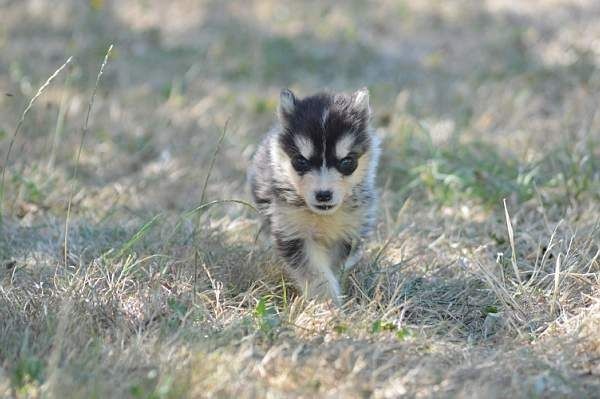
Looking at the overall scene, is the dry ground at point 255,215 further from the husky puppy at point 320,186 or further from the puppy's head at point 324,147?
the puppy's head at point 324,147

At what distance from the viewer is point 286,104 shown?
5.42 meters

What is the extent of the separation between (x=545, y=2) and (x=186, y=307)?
905 cm

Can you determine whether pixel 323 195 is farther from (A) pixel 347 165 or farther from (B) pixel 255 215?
(B) pixel 255 215

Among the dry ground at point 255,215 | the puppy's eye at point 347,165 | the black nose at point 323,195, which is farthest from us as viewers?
the puppy's eye at point 347,165

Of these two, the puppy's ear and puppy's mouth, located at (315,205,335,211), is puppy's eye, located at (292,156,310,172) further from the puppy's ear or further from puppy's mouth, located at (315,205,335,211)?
the puppy's ear

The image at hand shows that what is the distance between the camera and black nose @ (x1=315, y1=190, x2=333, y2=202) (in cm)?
504

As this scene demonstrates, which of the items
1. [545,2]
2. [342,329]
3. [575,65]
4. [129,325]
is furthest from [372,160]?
[545,2]

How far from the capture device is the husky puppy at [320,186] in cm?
513

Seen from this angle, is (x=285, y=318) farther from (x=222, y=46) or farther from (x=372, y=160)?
(x=222, y=46)

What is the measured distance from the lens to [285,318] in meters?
4.94

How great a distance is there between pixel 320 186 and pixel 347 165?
272mm

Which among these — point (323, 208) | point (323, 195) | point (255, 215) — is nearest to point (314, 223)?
point (323, 208)

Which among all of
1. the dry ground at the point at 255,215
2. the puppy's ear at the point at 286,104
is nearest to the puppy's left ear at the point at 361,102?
the puppy's ear at the point at 286,104

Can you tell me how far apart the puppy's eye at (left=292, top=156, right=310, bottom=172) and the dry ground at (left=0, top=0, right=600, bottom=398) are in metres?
0.55
